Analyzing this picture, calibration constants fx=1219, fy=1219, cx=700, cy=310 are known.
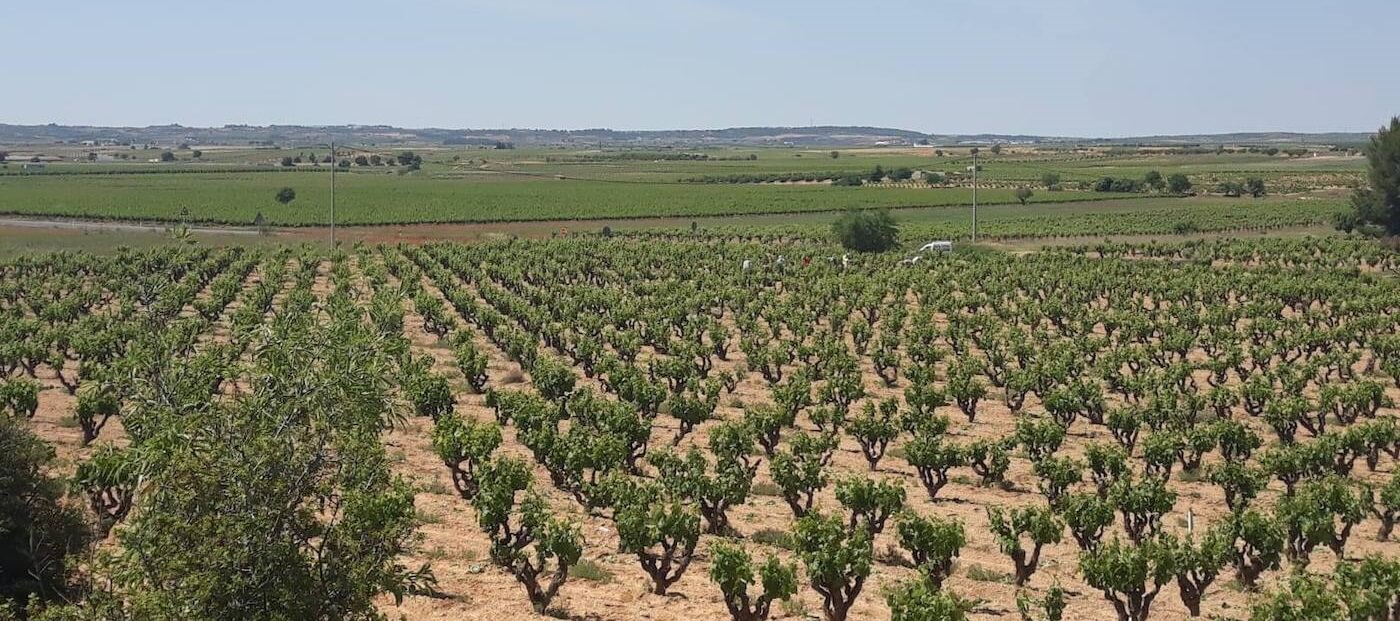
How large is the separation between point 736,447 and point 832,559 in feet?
24.2

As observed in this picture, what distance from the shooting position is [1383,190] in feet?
244

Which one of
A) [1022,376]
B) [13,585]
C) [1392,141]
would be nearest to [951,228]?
[1392,141]

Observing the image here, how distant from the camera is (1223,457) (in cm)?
2355

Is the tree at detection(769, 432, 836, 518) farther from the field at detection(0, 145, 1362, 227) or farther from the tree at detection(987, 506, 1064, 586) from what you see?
the field at detection(0, 145, 1362, 227)

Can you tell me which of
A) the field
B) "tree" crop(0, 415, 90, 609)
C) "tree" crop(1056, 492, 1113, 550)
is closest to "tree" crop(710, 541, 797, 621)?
"tree" crop(1056, 492, 1113, 550)

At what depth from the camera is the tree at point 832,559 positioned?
Answer: 1434cm

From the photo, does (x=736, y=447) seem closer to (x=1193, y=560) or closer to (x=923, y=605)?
(x=1193, y=560)

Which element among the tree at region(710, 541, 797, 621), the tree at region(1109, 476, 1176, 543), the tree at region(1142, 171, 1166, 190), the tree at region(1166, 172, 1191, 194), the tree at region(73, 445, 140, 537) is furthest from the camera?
the tree at region(1142, 171, 1166, 190)

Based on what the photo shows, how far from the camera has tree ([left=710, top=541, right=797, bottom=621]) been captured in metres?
13.8

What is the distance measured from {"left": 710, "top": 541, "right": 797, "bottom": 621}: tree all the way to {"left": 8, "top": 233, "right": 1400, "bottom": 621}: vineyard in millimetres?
34

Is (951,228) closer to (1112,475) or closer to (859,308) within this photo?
(859,308)

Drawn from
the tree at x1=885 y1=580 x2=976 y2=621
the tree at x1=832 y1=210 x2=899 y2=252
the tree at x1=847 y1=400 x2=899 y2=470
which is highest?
the tree at x1=832 y1=210 x2=899 y2=252

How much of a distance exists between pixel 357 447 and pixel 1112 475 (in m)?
14.7

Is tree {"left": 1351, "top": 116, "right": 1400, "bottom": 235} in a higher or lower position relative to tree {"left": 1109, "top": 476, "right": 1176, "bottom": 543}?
higher
